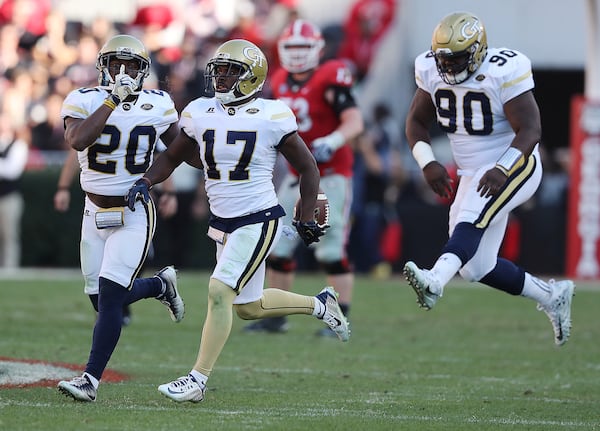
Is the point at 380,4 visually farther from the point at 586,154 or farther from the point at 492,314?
the point at 492,314

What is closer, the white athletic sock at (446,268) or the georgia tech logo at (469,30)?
the white athletic sock at (446,268)

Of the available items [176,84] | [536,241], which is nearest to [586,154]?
[536,241]

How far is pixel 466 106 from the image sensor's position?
6.70 m

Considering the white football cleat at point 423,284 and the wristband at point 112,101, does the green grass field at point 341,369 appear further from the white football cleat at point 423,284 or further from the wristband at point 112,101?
the wristband at point 112,101

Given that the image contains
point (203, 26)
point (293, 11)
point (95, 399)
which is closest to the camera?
point (95, 399)

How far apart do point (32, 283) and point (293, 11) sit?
417 cm

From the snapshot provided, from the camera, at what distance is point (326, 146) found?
28.5ft

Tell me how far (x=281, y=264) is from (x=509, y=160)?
10.2 feet

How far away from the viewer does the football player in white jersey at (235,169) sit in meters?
6.00

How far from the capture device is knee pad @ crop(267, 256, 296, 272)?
362 inches

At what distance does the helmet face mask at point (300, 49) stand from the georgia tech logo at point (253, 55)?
298 centimetres

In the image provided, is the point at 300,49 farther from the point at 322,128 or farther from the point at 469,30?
the point at 469,30

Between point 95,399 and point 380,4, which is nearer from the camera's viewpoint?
point 95,399

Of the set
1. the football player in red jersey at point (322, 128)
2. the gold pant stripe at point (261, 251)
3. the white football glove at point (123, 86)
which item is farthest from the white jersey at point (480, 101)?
the football player in red jersey at point (322, 128)
